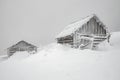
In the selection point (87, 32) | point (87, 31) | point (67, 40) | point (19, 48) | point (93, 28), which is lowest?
point (19, 48)

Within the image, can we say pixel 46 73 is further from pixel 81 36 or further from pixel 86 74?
pixel 81 36

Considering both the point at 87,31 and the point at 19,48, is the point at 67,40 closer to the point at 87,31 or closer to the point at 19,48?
the point at 87,31

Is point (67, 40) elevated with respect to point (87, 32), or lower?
lower

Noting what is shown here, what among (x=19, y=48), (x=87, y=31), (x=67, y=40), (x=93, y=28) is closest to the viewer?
(x=87, y=31)

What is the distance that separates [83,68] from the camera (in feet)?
28.2

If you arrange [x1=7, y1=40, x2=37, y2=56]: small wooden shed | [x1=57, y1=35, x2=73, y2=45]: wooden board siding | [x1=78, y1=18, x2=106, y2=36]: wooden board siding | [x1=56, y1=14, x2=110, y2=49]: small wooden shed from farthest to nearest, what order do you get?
1. [x1=7, y1=40, x2=37, y2=56]: small wooden shed
2. [x1=57, y1=35, x2=73, y2=45]: wooden board siding
3. [x1=78, y1=18, x2=106, y2=36]: wooden board siding
4. [x1=56, y1=14, x2=110, y2=49]: small wooden shed

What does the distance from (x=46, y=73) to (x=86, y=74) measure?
8.76 feet

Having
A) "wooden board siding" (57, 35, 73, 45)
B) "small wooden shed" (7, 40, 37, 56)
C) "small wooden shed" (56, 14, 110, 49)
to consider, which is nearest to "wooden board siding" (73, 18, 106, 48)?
"small wooden shed" (56, 14, 110, 49)

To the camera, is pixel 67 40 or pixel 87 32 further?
pixel 67 40

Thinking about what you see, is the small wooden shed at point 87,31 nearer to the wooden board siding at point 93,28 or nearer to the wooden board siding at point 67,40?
the wooden board siding at point 93,28

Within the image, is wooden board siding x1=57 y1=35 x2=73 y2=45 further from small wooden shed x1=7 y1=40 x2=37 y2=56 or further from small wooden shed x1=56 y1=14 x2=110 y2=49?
small wooden shed x1=7 y1=40 x2=37 y2=56

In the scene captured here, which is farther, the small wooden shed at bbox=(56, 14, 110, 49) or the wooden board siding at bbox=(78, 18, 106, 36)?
the wooden board siding at bbox=(78, 18, 106, 36)

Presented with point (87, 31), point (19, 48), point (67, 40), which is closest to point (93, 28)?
point (87, 31)

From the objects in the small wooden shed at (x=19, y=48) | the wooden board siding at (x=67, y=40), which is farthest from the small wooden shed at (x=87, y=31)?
the small wooden shed at (x=19, y=48)
